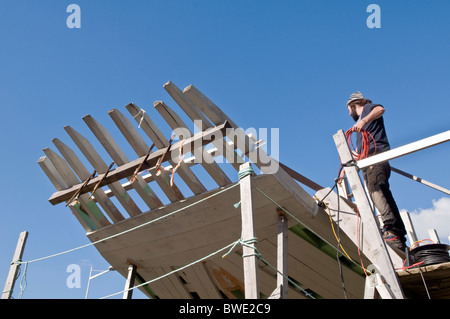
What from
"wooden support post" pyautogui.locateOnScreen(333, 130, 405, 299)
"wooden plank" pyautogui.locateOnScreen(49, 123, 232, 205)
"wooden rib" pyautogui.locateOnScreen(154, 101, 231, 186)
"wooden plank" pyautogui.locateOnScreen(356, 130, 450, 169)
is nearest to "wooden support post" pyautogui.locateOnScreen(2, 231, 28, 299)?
"wooden plank" pyautogui.locateOnScreen(49, 123, 232, 205)

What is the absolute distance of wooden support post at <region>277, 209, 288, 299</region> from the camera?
13.6 ft

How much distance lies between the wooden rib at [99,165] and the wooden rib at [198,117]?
50.6 inches

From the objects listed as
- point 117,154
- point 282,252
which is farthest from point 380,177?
point 117,154

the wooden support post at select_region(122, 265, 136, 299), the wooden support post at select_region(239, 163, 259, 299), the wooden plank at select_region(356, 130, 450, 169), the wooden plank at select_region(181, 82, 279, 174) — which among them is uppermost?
the wooden plank at select_region(181, 82, 279, 174)

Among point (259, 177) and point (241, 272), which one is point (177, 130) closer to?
point (259, 177)

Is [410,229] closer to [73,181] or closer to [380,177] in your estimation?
[380,177]

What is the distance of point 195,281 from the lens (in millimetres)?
6211

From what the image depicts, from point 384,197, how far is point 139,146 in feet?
8.57

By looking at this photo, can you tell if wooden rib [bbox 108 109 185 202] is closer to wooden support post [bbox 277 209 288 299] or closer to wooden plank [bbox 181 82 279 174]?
wooden plank [bbox 181 82 279 174]

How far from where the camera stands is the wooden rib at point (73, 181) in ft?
18.1

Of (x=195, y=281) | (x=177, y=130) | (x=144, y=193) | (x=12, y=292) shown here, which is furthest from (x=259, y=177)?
(x=12, y=292)

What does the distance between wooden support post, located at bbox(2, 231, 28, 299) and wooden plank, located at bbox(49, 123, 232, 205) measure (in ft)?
1.93

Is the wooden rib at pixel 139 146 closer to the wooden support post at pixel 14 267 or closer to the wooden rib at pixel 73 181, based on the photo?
the wooden rib at pixel 73 181

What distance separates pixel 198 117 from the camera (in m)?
4.67
